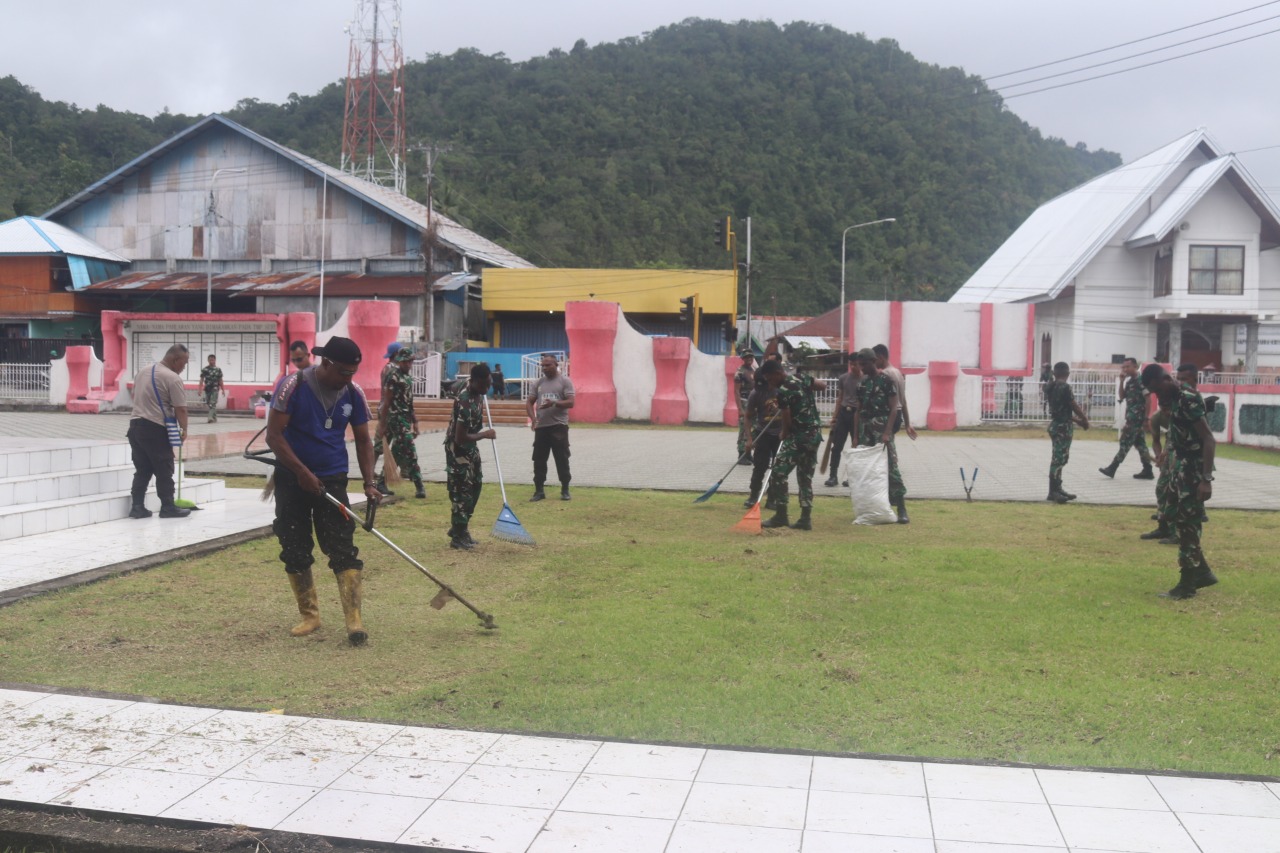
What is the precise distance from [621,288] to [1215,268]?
19.8m

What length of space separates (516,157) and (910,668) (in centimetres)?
5417

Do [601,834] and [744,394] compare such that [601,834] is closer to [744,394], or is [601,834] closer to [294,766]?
Answer: [294,766]

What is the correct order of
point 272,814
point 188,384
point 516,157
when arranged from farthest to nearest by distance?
1. point 516,157
2. point 188,384
3. point 272,814

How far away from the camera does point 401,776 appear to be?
13.0 feet

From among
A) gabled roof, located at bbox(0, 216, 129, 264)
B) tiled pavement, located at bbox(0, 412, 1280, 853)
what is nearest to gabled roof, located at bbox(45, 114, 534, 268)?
gabled roof, located at bbox(0, 216, 129, 264)

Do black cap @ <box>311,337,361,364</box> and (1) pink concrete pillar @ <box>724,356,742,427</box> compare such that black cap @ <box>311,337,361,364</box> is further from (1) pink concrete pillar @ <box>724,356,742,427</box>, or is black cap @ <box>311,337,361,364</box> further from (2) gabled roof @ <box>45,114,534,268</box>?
(2) gabled roof @ <box>45,114,534,268</box>

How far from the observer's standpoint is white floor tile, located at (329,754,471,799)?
152 inches

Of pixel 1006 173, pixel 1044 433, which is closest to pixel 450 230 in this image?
pixel 1044 433

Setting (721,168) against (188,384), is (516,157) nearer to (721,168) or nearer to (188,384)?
(721,168)

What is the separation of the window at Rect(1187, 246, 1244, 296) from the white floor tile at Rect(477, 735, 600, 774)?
1364 inches

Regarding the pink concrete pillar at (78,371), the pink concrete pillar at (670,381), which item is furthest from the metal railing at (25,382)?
the pink concrete pillar at (670,381)

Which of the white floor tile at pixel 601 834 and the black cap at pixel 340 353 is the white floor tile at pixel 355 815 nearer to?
the white floor tile at pixel 601 834

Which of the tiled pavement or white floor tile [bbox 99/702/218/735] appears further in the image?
white floor tile [bbox 99/702/218/735]

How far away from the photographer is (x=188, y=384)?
29.1 metres
